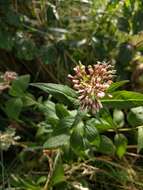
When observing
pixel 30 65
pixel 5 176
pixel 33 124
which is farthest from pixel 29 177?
pixel 30 65

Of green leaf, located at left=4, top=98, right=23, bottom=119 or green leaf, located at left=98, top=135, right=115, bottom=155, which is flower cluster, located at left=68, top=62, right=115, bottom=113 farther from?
green leaf, located at left=4, top=98, right=23, bottom=119

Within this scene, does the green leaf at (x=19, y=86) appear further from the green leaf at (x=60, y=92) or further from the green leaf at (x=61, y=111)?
the green leaf at (x=60, y=92)

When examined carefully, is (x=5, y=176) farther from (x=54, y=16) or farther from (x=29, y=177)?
(x=54, y=16)

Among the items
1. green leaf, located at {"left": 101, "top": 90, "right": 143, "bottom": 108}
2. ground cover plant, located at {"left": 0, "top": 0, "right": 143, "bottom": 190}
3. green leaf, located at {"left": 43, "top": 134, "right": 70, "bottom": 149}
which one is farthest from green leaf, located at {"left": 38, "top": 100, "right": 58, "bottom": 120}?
green leaf, located at {"left": 101, "top": 90, "right": 143, "bottom": 108}

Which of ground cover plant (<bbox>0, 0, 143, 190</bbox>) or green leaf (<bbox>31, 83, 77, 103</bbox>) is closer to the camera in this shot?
green leaf (<bbox>31, 83, 77, 103</bbox>)

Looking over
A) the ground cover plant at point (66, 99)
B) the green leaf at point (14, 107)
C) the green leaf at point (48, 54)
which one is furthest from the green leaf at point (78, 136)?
the green leaf at point (48, 54)

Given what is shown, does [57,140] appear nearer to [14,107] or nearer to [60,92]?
[60,92]

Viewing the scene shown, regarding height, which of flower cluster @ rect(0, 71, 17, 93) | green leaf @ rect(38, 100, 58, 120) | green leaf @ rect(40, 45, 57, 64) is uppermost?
green leaf @ rect(40, 45, 57, 64)
